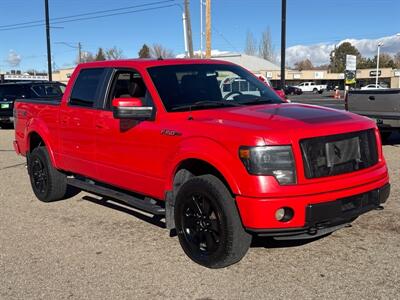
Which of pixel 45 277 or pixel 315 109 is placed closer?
pixel 45 277

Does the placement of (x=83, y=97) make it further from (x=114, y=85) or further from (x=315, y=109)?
(x=315, y=109)

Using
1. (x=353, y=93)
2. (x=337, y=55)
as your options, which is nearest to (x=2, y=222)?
(x=353, y=93)

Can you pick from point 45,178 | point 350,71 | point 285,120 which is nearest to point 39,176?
point 45,178

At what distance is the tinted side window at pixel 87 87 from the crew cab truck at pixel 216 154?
2 cm

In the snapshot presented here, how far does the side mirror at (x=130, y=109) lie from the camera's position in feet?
15.7

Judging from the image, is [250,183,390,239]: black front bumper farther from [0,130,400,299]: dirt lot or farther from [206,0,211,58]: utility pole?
[206,0,211,58]: utility pole

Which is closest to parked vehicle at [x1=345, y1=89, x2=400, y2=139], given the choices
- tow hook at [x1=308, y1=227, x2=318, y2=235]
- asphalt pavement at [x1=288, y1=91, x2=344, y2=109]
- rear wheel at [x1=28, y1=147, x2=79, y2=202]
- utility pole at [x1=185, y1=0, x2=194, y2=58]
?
rear wheel at [x1=28, y1=147, x2=79, y2=202]

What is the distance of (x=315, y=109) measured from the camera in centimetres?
486

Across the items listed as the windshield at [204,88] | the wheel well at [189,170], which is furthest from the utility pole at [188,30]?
the wheel well at [189,170]

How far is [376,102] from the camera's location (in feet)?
36.9

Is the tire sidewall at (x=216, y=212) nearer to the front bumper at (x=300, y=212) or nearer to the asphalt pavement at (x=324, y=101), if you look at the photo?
the front bumper at (x=300, y=212)

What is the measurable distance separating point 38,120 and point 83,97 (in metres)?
1.24

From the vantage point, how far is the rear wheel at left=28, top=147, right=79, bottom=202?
686cm

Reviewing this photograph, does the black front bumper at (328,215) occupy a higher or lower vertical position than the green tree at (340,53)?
lower
